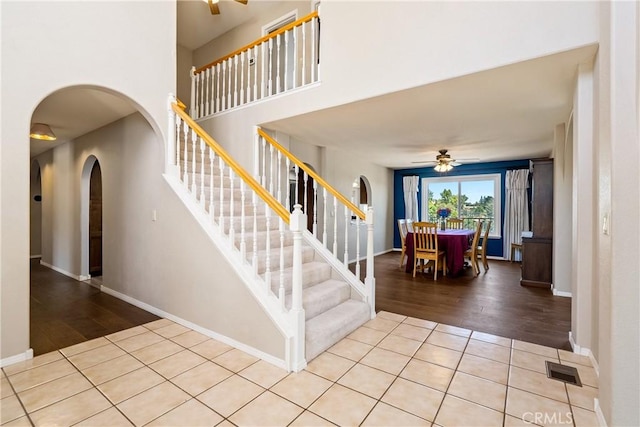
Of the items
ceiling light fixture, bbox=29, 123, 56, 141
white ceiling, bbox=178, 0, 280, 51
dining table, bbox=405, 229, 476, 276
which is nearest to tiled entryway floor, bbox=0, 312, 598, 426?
dining table, bbox=405, 229, 476, 276

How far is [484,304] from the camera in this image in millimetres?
3732

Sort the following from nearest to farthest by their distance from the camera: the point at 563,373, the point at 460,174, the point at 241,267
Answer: the point at 563,373
the point at 241,267
the point at 460,174

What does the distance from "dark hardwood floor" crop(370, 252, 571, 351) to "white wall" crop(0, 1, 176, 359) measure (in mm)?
3476

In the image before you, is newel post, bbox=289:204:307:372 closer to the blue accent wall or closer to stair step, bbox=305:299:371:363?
stair step, bbox=305:299:371:363

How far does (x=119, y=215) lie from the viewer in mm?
4000

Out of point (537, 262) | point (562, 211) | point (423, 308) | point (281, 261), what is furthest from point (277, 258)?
point (537, 262)

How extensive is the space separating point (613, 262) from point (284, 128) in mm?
3904

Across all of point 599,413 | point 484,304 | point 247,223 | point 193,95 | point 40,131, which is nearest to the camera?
point 599,413

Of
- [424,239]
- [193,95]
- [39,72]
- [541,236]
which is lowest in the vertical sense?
[424,239]

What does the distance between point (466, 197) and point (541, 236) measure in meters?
3.49

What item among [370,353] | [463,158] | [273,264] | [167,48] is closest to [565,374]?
[370,353]

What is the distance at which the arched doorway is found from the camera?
5121 millimetres

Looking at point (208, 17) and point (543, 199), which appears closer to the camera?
point (543, 199)

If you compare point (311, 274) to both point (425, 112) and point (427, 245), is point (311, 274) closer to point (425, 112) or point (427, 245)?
point (425, 112)
